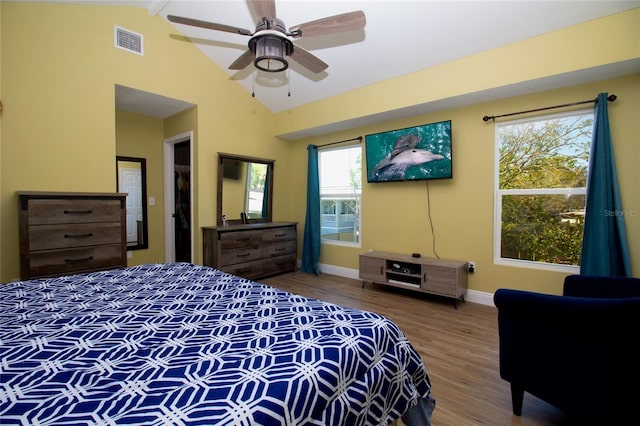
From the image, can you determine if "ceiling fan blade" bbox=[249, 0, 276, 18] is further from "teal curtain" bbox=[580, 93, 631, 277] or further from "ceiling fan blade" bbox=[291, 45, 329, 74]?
"teal curtain" bbox=[580, 93, 631, 277]

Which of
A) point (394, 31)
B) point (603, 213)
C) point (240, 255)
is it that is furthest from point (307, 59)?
point (603, 213)

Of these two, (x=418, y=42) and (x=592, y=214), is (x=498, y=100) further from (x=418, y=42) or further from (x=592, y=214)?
(x=592, y=214)

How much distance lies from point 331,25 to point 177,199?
3542 millimetres

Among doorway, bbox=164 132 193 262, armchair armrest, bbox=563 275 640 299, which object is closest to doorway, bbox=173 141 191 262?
doorway, bbox=164 132 193 262

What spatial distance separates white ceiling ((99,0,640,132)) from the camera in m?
2.49

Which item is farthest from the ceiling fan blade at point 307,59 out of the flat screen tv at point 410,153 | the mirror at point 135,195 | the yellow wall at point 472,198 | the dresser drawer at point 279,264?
the mirror at point 135,195

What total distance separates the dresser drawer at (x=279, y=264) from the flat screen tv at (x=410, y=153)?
5.98ft

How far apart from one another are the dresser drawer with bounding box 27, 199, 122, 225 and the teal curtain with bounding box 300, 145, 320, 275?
265cm

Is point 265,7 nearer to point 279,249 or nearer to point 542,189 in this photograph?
point 542,189

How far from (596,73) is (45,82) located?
500 cm

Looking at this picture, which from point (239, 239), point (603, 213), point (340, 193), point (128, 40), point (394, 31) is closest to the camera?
point (603, 213)

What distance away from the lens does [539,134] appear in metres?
3.07

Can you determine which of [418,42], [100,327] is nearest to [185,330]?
[100,327]

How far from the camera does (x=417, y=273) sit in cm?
349
